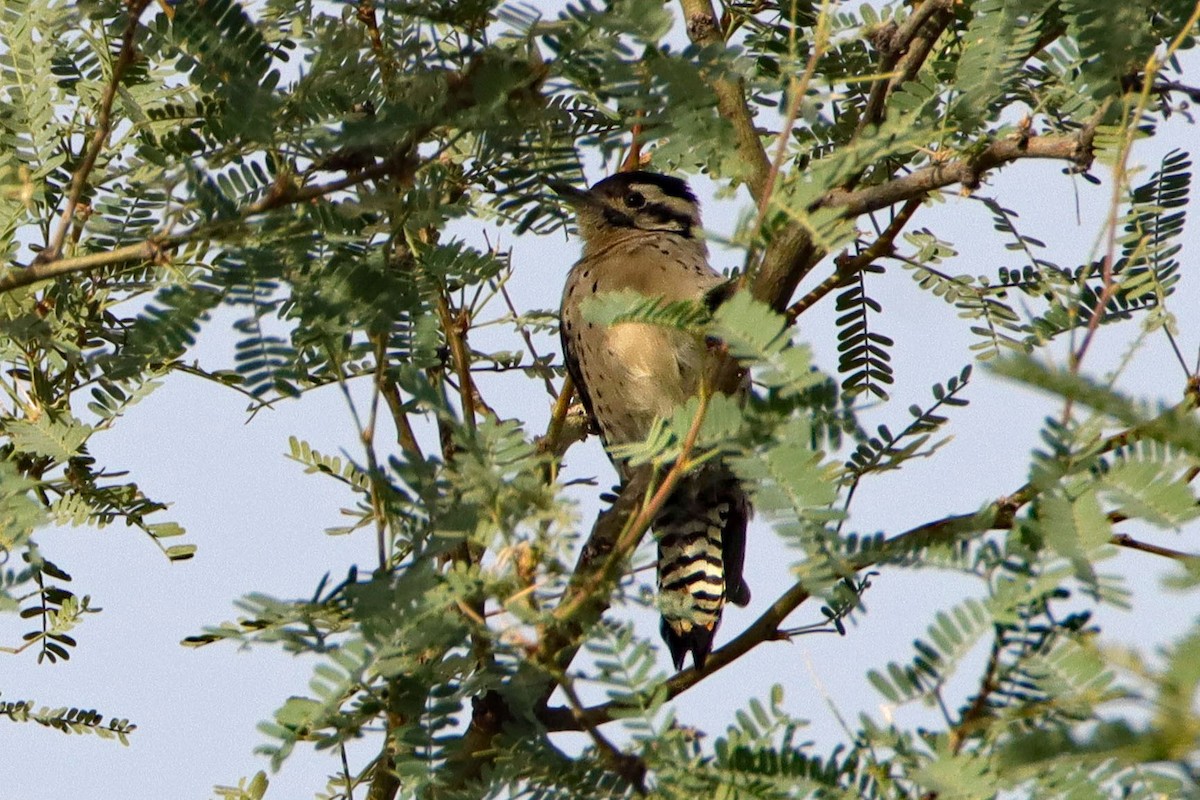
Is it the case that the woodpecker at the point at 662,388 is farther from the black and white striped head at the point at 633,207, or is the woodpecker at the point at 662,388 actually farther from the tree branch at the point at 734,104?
the tree branch at the point at 734,104

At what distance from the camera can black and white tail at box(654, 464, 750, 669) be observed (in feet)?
15.6

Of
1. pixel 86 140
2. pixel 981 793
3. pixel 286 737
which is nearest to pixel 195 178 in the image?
pixel 286 737

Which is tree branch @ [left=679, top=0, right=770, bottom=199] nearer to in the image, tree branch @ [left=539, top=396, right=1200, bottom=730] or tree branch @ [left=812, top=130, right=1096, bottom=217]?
tree branch @ [left=812, top=130, right=1096, bottom=217]

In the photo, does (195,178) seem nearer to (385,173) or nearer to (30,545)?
(385,173)

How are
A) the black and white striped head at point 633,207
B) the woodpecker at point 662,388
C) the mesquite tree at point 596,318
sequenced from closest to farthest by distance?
the mesquite tree at point 596,318, the woodpecker at point 662,388, the black and white striped head at point 633,207

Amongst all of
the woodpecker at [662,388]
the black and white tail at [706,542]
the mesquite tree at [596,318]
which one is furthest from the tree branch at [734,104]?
the black and white tail at [706,542]

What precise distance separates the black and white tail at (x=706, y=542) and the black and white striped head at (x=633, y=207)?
0.90 m

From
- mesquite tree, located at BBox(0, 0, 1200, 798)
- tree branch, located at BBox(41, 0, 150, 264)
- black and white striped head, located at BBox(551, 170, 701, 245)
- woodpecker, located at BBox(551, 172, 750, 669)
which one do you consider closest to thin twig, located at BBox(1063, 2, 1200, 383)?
mesquite tree, located at BBox(0, 0, 1200, 798)

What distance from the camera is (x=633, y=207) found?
5.24 meters

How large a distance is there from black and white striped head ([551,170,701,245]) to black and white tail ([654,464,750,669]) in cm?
90

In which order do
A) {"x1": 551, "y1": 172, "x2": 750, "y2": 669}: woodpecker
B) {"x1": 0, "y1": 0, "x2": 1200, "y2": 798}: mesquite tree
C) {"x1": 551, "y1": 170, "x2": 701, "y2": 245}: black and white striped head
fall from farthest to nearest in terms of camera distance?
{"x1": 551, "y1": 170, "x2": 701, "y2": 245}: black and white striped head
{"x1": 551, "y1": 172, "x2": 750, "y2": 669}: woodpecker
{"x1": 0, "y1": 0, "x2": 1200, "y2": 798}: mesquite tree

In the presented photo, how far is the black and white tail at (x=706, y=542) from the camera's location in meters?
4.74

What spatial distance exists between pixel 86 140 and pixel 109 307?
1.23 feet

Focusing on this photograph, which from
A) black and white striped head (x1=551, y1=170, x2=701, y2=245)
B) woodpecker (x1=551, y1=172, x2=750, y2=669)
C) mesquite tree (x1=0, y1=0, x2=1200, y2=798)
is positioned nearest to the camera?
mesquite tree (x1=0, y1=0, x2=1200, y2=798)
